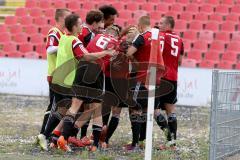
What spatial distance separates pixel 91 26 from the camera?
992cm

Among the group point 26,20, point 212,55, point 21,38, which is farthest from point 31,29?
point 212,55

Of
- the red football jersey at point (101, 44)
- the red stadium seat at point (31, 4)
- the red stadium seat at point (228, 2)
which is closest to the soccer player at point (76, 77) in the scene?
the red football jersey at point (101, 44)

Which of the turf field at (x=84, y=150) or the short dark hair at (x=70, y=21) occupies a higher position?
the short dark hair at (x=70, y=21)

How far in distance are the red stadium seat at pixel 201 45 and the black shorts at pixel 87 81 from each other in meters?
10.6

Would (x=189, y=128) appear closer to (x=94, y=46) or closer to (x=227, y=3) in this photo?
(x=94, y=46)

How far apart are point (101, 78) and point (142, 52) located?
Result: 740mm

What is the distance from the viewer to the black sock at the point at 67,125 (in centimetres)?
956

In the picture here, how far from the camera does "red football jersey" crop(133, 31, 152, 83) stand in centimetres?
956

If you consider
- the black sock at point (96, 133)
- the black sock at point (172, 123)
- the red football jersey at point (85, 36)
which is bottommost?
the black sock at point (96, 133)

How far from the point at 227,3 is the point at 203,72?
5167 millimetres

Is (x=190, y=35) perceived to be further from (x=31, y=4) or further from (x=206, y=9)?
(x=31, y=4)

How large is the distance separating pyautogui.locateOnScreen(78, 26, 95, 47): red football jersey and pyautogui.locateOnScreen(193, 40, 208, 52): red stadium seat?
10.1 metres

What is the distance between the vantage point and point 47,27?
22047 mm

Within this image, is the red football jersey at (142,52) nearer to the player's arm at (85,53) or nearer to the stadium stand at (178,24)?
the player's arm at (85,53)
